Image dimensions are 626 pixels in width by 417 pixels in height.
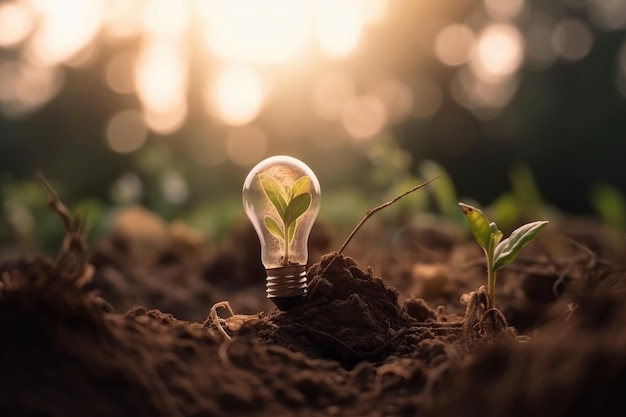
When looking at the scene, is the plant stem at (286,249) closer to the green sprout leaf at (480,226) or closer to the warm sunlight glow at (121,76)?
the green sprout leaf at (480,226)

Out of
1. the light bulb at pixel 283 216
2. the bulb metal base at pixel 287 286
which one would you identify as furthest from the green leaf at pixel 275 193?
the bulb metal base at pixel 287 286

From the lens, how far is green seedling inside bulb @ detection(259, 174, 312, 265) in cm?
187

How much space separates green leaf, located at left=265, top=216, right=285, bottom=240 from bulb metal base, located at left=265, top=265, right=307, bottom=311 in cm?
11

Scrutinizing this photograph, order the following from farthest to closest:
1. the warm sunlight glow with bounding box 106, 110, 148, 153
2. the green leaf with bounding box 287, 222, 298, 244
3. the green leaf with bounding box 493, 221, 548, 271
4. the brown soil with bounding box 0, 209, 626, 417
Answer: the warm sunlight glow with bounding box 106, 110, 148, 153 < the green leaf with bounding box 287, 222, 298, 244 < the green leaf with bounding box 493, 221, 548, 271 < the brown soil with bounding box 0, 209, 626, 417

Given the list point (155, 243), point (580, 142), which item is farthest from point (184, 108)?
point (155, 243)

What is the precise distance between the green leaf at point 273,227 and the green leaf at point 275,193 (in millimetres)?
28

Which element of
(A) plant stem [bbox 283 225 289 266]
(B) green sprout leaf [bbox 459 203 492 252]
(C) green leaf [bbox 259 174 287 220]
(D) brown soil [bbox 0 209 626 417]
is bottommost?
(D) brown soil [bbox 0 209 626 417]

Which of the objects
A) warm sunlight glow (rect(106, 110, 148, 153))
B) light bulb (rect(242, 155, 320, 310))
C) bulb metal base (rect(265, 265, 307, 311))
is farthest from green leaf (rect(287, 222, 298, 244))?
warm sunlight glow (rect(106, 110, 148, 153))

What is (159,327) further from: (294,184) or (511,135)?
(511,135)

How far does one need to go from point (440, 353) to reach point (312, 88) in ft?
46.3

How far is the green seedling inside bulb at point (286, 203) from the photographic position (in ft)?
6.12

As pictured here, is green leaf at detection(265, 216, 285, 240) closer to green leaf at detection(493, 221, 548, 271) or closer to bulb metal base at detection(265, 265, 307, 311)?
bulb metal base at detection(265, 265, 307, 311)

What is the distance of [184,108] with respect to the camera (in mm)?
14594

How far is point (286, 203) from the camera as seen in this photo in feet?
6.25
